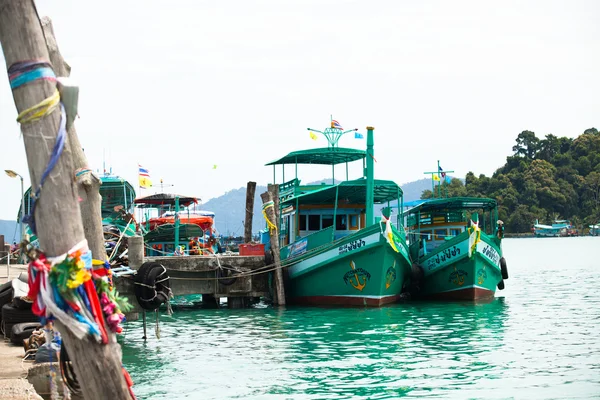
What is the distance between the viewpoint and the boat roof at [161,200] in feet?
138

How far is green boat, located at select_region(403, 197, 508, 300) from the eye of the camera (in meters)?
23.4

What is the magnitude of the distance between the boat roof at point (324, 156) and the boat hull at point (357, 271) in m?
4.05

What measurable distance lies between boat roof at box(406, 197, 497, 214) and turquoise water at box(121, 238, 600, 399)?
3.99m

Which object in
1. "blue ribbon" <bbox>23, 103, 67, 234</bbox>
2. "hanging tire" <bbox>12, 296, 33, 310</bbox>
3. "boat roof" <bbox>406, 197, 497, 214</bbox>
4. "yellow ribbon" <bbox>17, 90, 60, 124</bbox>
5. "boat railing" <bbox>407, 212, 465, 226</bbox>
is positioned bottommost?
"hanging tire" <bbox>12, 296, 33, 310</bbox>

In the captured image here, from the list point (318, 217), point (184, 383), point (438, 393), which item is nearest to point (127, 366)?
point (184, 383)

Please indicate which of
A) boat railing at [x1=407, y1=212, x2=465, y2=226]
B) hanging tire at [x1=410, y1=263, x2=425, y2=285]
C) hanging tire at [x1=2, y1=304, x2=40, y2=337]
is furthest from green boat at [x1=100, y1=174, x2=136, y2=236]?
hanging tire at [x1=2, y1=304, x2=40, y2=337]

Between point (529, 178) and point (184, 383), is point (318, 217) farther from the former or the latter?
point (529, 178)

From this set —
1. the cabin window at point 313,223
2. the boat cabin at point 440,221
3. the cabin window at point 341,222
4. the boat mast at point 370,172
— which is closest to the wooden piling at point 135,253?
the boat mast at point 370,172

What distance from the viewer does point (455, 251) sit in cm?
Answer: 2345

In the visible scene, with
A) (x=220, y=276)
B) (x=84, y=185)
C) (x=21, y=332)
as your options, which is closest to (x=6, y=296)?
(x=21, y=332)

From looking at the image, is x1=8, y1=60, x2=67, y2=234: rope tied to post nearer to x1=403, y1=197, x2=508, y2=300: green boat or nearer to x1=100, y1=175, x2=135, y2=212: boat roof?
x1=403, y1=197, x2=508, y2=300: green boat

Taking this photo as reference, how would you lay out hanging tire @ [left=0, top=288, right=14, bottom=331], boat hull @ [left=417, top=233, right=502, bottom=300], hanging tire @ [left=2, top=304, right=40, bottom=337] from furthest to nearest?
1. boat hull @ [left=417, top=233, right=502, bottom=300]
2. hanging tire @ [left=0, top=288, right=14, bottom=331]
3. hanging tire @ [left=2, top=304, right=40, bottom=337]

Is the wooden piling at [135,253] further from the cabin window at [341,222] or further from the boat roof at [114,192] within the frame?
the boat roof at [114,192]

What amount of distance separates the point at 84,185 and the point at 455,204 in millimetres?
22425
